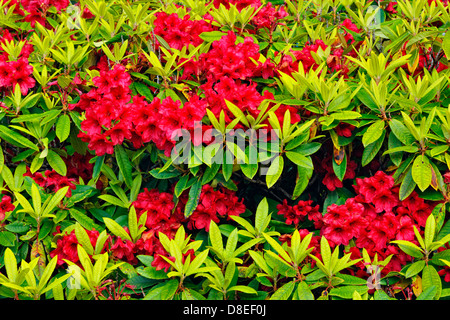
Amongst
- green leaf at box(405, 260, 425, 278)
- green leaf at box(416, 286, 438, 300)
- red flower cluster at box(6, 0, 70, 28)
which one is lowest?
green leaf at box(416, 286, 438, 300)

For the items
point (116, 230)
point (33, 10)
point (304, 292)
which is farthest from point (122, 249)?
point (33, 10)

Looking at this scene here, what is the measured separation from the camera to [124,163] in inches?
91.5

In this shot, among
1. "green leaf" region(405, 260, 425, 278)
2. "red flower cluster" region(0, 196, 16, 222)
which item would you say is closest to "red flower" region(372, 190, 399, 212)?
"green leaf" region(405, 260, 425, 278)

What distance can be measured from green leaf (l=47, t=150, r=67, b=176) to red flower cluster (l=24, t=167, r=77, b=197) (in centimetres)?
3

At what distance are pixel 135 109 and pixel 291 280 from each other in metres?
1.00

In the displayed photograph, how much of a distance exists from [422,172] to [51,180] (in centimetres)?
166

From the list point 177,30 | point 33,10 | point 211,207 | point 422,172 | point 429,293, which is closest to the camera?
point 429,293

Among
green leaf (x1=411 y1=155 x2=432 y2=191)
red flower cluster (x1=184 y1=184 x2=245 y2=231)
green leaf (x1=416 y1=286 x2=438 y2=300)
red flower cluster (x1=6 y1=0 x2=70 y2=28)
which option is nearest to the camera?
green leaf (x1=416 y1=286 x2=438 y2=300)

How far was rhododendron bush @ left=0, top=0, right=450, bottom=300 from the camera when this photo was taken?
2.01 metres

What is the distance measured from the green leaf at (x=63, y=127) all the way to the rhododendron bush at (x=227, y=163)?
13 millimetres

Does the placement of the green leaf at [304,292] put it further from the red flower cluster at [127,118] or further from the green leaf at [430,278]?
the red flower cluster at [127,118]

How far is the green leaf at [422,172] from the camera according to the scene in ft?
6.57

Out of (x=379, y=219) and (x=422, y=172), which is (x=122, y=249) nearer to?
(x=379, y=219)

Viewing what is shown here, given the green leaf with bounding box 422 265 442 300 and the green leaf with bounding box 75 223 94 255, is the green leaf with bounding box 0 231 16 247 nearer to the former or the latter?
the green leaf with bounding box 75 223 94 255
